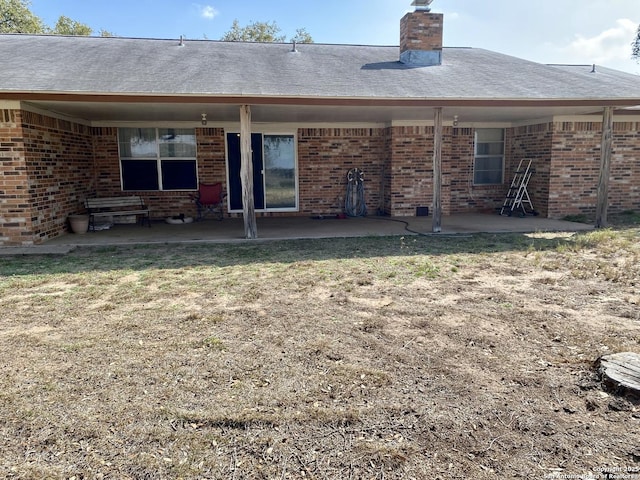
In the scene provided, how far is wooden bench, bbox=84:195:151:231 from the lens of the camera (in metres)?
9.77

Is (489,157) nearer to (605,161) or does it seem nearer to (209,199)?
(605,161)

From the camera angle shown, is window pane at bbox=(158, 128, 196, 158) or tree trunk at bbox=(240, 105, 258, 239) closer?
tree trunk at bbox=(240, 105, 258, 239)

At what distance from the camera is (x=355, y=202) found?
12117 millimetres

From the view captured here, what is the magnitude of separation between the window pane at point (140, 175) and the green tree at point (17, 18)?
69.4 ft

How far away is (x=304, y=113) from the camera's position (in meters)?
9.69

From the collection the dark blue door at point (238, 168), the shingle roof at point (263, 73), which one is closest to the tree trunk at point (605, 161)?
the shingle roof at point (263, 73)

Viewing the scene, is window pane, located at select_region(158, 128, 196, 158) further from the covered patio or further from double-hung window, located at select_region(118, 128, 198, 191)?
the covered patio

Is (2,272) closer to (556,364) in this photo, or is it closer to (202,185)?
(202,185)

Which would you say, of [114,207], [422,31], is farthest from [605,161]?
[114,207]

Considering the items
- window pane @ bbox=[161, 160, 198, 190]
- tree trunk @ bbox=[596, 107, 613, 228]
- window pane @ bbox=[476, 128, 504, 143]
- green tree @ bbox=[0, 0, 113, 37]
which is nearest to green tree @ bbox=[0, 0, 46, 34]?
green tree @ bbox=[0, 0, 113, 37]

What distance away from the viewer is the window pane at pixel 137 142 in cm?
1116

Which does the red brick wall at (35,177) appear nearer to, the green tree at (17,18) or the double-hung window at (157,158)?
the double-hung window at (157,158)

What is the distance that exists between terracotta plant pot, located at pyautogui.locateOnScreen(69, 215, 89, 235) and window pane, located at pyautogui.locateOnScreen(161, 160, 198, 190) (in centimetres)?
244

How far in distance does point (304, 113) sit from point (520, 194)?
587cm
